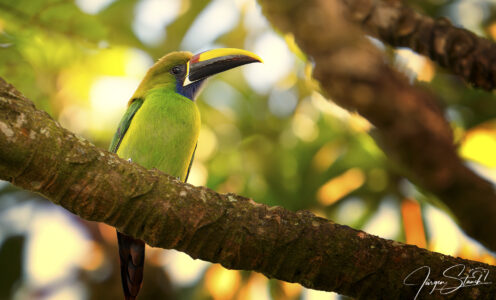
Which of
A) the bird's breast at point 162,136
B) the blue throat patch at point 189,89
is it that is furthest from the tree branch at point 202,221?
the blue throat patch at point 189,89

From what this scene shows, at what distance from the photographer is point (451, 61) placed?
11.9 ft

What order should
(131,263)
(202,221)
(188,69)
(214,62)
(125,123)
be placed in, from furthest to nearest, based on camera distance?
(188,69), (214,62), (125,123), (131,263), (202,221)

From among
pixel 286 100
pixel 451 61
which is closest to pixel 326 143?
pixel 286 100

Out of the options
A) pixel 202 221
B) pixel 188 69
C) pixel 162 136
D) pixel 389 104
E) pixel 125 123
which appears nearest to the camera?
pixel 202 221

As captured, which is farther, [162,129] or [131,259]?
[162,129]

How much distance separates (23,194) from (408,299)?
17.8ft

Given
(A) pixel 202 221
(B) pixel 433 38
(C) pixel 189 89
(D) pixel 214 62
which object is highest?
(B) pixel 433 38

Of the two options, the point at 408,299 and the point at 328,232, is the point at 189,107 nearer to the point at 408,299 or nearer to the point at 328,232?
the point at 328,232

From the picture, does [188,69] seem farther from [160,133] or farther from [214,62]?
[160,133]

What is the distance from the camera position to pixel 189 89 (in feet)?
16.3

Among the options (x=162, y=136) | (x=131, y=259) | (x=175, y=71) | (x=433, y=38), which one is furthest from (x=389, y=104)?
(x=175, y=71)

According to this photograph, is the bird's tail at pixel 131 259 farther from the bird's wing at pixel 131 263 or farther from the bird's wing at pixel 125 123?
the bird's wing at pixel 125 123

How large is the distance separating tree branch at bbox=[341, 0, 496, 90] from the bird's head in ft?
4.19

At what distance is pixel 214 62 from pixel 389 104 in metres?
2.25
